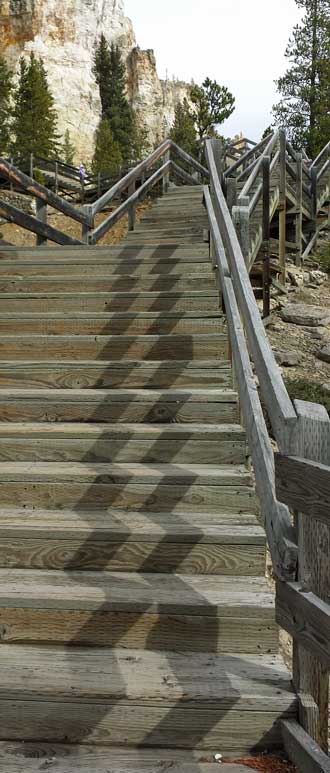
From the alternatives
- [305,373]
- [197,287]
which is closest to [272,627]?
[197,287]

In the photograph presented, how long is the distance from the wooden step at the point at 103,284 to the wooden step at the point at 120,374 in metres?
1.20

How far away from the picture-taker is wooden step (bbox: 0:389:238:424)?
3.94 meters

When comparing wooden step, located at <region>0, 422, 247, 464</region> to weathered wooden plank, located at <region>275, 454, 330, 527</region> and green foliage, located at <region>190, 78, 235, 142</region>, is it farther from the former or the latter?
green foliage, located at <region>190, 78, 235, 142</region>

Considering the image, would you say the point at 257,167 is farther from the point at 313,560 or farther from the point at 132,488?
the point at 313,560

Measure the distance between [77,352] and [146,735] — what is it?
2715 mm

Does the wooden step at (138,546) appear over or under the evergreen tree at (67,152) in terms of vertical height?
under

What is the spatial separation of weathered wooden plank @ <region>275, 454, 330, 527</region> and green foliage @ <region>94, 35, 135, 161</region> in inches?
2056

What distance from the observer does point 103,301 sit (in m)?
5.20

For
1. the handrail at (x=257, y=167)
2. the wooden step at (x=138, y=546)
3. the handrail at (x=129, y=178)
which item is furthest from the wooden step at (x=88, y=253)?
the wooden step at (x=138, y=546)

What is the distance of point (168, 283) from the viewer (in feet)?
17.9

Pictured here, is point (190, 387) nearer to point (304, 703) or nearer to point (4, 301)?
point (4, 301)

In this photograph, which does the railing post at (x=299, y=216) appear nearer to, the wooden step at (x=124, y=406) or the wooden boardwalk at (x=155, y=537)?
the wooden boardwalk at (x=155, y=537)

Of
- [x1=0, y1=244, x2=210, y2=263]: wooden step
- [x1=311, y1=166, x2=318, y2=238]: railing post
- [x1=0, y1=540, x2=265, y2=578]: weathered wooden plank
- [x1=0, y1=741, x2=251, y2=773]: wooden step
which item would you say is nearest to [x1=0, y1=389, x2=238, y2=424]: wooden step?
Result: [x1=0, y1=540, x2=265, y2=578]: weathered wooden plank

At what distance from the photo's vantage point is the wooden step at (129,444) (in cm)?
366
